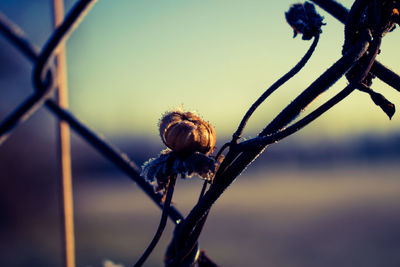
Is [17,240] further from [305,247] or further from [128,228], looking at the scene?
[305,247]

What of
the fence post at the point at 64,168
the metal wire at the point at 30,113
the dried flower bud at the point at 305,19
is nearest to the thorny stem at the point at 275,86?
the dried flower bud at the point at 305,19

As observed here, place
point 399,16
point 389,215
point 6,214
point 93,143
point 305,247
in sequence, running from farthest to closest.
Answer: point 389,215 → point 6,214 → point 305,247 → point 93,143 → point 399,16

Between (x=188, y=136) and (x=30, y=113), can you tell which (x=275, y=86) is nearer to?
(x=188, y=136)

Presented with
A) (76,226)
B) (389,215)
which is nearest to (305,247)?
(389,215)

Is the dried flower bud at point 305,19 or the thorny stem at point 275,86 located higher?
the dried flower bud at point 305,19

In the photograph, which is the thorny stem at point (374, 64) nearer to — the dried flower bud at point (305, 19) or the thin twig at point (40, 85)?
the dried flower bud at point (305, 19)

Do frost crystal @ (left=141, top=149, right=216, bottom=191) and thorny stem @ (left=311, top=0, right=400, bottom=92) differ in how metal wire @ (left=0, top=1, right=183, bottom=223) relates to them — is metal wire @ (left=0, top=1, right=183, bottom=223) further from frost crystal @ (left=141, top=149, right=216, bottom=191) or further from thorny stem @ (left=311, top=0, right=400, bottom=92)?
thorny stem @ (left=311, top=0, right=400, bottom=92)
